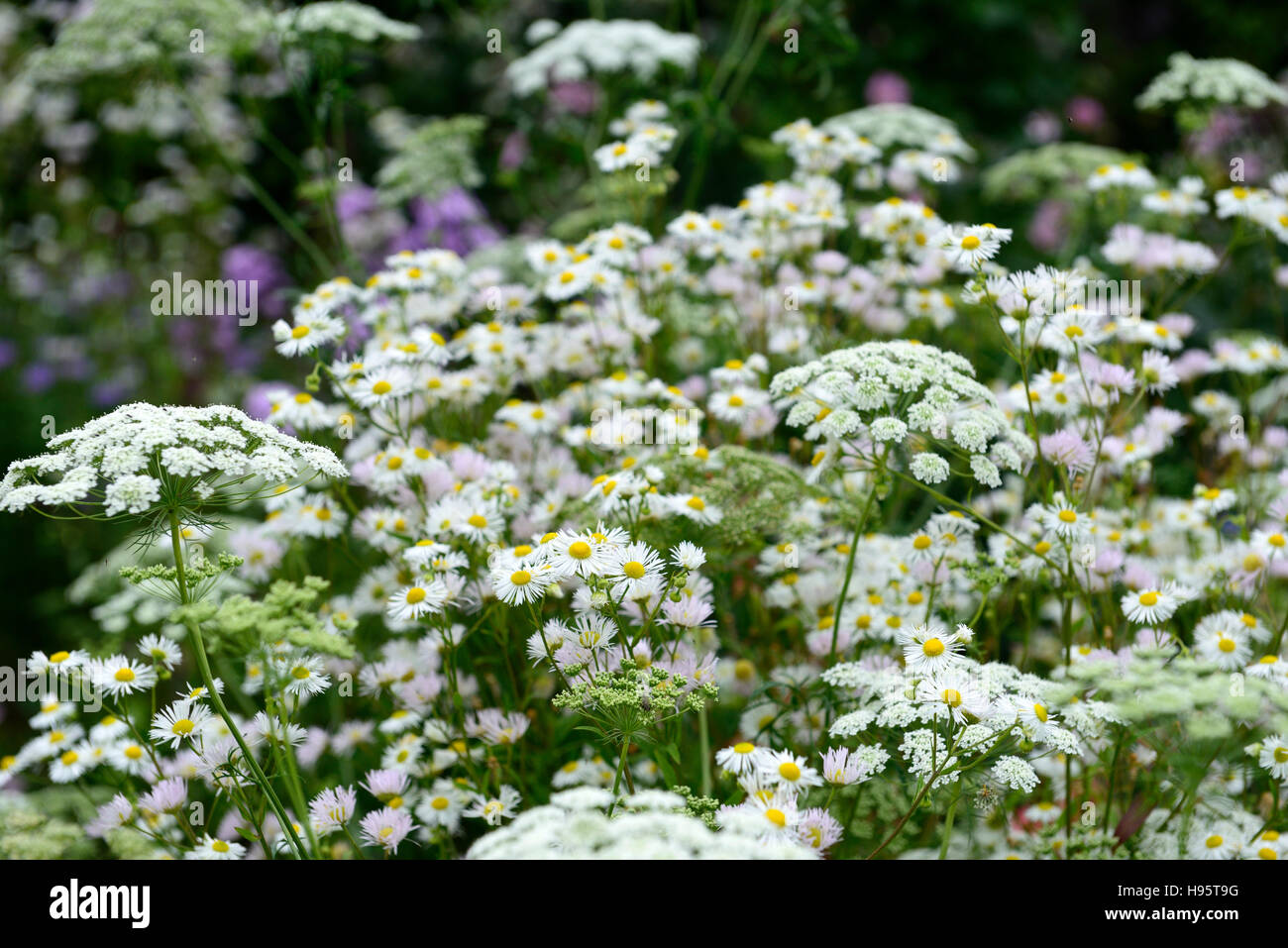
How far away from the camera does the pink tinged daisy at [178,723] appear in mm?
1708

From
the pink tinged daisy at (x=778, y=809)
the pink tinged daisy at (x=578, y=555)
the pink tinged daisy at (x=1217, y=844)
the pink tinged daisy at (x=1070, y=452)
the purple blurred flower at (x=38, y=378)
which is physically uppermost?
the purple blurred flower at (x=38, y=378)

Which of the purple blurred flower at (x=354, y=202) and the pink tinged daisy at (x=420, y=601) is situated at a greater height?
the purple blurred flower at (x=354, y=202)

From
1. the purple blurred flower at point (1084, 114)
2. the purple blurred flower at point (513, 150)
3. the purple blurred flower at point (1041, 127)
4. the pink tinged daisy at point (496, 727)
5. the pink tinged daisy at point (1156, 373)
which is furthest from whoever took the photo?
the purple blurred flower at point (1084, 114)

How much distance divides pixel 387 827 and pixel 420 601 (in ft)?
1.30

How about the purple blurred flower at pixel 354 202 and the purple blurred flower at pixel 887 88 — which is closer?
the purple blurred flower at pixel 354 202

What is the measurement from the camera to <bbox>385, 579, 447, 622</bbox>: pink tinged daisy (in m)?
1.80

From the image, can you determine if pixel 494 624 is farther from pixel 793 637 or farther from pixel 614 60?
pixel 614 60

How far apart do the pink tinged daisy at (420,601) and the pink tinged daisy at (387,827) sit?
35 cm

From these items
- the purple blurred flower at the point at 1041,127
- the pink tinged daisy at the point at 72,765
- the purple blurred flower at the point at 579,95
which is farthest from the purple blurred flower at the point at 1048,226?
the pink tinged daisy at the point at 72,765

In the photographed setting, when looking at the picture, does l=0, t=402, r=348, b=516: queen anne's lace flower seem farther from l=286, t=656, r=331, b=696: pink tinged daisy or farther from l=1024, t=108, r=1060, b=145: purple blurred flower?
l=1024, t=108, r=1060, b=145: purple blurred flower

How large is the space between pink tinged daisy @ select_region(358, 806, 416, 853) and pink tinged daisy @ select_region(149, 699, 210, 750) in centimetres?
34

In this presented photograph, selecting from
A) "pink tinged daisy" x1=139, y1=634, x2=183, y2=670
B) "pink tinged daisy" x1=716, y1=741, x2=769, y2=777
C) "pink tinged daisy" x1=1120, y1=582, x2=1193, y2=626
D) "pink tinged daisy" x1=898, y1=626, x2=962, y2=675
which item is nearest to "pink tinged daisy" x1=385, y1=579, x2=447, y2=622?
"pink tinged daisy" x1=139, y1=634, x2=183, y2=670

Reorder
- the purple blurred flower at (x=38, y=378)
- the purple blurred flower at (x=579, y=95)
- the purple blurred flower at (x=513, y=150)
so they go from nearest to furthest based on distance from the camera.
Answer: the purple blurred flower at (x=513, y=150), the purple blurred flower at (x=579, y=95), the purple blurred flower at (x=38, y=378)

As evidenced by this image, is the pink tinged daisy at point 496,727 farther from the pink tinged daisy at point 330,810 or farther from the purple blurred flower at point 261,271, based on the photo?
the purple blurred flower at point 261,271
